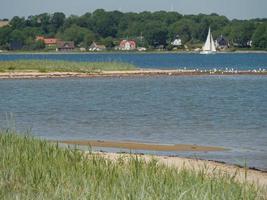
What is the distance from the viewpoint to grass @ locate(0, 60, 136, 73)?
71750 mm

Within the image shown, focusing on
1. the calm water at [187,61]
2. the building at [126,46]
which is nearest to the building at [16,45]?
the building at [126,46]

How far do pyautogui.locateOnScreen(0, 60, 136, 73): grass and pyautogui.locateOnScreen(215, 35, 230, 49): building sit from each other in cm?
11304

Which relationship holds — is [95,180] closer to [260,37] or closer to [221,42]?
[260,37]

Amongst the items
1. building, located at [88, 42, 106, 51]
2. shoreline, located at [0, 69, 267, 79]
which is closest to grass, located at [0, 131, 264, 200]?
shoreline, located at [0, 69, 267, 79]

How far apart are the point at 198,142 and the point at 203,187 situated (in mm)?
12108

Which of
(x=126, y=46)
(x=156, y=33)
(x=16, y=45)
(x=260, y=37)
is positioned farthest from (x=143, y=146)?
(x=16, y=45)

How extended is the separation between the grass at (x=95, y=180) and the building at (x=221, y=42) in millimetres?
175599

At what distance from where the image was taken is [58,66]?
7231 centimetres

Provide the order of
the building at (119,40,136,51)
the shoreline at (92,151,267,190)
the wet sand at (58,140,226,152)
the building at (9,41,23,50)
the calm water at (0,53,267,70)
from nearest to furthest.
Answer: the shoreline at (92,151,267,190), the wet sand at (58,140,226,152), the calm water at (0,53,267,70), the building at (9,41,23,50), the building at (119,40,136,51)

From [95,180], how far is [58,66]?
61382 mm

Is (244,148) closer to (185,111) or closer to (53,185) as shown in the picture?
(53,185)

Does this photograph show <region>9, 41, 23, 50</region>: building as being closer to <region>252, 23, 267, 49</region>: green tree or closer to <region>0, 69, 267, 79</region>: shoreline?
<region>252, 23, 267, 49</region>: green tree


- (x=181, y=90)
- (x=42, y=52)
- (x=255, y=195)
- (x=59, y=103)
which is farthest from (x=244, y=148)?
(x=42, y=52)

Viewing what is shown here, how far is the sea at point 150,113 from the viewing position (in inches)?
920
